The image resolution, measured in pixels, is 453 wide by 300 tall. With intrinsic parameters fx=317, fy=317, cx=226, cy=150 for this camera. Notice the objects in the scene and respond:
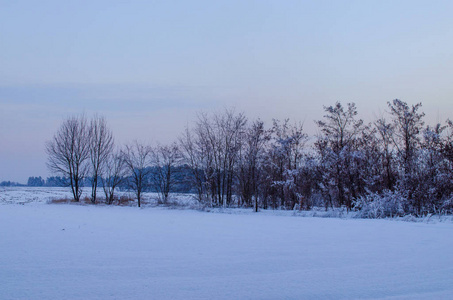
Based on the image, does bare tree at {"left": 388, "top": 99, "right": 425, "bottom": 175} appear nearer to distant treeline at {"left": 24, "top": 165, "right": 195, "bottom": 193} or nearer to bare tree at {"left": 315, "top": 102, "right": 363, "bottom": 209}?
bare tree at {"left": 315, "top": 102, "right": 363, "bottom": 209}

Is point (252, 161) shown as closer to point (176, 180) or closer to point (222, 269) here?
point (176, 180)

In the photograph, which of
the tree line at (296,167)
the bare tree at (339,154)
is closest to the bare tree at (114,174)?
the tree line at (296,167)

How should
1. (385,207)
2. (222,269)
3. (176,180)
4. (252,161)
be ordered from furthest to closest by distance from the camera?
(176,180) → (252,161) → (385,207) → (222,269)

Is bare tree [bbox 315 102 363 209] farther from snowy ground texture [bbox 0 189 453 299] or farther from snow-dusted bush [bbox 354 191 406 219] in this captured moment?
snowy ground texture [bbox 0 189 453 299]

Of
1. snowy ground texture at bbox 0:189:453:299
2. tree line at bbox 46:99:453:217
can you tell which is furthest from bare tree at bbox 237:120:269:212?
snowy ground texture at bbox 0:189:453:299

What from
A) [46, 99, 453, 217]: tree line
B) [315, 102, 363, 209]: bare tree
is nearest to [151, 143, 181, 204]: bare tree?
[46, 99, 453, 217]: tree line

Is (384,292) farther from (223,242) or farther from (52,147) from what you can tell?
(52,147)

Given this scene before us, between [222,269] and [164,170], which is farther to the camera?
[164,170]

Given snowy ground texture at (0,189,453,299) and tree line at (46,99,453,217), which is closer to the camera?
snowy ground texture at (0,189,453,299)

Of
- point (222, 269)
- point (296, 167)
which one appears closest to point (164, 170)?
point (296, 167)

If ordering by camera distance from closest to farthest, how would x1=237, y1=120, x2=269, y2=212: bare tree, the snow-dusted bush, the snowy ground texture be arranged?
the snowy ground texture
the snow-dusted bush
x1=237, y1=120, x2=269, y2=212: bare tree

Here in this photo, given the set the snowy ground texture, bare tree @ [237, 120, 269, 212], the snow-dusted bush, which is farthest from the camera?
bare tree @ [237, 120, 269, 212]

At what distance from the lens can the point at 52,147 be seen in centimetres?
2945

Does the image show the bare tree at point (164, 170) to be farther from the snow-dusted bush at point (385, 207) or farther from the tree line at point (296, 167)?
the snow-dusted bush at point (385, 207)
